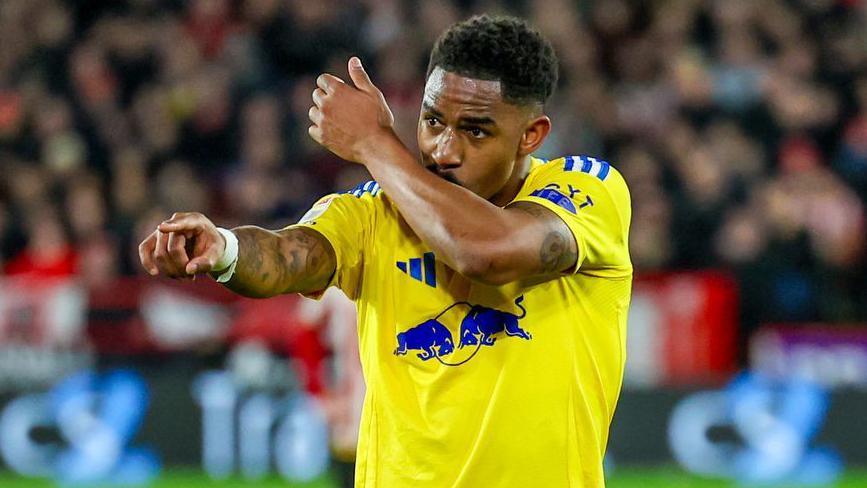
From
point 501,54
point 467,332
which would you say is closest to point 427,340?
point 467,332

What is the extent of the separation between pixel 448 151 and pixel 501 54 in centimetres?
29

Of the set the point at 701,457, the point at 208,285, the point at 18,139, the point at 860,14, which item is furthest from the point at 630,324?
the point at 18,139

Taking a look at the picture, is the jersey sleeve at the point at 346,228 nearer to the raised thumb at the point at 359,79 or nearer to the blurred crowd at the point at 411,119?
the raised thumb at the point at 359,79

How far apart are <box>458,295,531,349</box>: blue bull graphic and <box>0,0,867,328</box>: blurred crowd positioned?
7918 millimetres

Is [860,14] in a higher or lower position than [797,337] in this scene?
higher

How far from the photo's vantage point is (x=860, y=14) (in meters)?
14.4

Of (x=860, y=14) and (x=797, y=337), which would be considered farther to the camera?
(x=860, y=14)

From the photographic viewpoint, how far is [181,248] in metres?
3.39

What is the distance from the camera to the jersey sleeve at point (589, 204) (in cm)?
381

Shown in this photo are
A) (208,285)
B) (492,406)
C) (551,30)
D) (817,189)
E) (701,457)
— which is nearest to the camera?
(492,406)

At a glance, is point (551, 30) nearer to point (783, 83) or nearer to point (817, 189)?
point (783, 83)

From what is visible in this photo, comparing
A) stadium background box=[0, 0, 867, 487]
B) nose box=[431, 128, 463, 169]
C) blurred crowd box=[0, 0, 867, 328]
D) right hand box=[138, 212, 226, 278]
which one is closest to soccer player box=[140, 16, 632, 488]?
nose box=[431, 128, 463, 169]

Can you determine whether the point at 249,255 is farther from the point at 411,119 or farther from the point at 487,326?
the point at 411,119

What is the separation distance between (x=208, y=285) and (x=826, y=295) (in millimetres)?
4960
